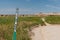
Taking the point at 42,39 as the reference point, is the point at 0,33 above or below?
above

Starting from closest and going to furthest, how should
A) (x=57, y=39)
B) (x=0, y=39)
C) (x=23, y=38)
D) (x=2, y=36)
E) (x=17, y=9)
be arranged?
1. (x=17, y=9)
2. (x=0, y=39)
3. (x=2, y=36)
4. (x=23, y=38)
5. (x=57, y=39)

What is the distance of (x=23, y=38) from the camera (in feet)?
46.1

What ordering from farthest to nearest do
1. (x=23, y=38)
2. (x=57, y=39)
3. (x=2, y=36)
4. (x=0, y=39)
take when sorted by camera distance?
(x=57, y=39) → (x=23, y=38) → (x=2, y=36) → (x=0, y=39)

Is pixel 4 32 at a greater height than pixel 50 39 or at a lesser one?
greater

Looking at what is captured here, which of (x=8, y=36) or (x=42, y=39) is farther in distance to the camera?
(x=42, y=39)

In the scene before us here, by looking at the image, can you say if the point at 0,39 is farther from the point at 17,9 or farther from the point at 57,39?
the point at 57,39

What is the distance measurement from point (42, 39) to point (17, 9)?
9.58m

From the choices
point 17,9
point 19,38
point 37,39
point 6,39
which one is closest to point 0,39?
point 6,39

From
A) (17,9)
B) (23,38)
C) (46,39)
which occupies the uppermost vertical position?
(17,9)

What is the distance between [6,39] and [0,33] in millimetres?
760

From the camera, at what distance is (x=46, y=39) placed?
17.4 m

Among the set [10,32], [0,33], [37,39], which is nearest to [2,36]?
[0,33]

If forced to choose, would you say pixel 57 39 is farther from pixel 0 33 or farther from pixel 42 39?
pixel 0 33

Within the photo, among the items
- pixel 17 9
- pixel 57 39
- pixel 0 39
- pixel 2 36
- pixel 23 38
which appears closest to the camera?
pixel 17 9
